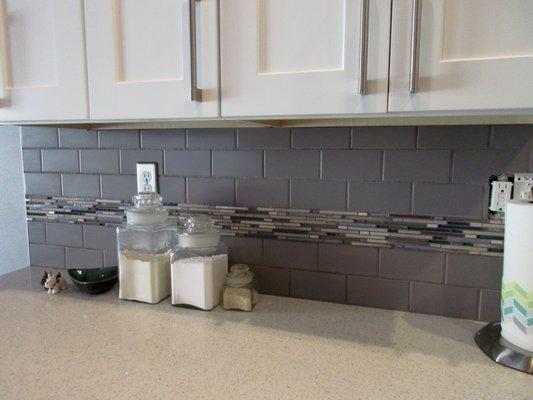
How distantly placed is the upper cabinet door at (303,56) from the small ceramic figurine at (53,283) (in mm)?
790

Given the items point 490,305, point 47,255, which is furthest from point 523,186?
point 47,255

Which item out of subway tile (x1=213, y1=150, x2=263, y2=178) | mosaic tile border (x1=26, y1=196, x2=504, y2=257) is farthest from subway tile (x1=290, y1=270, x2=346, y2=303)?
subway tile (x1=213, y1=150, x2=263, y2=178)

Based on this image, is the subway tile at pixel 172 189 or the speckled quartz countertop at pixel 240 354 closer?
the speckled quartz countertop at pixel 240 354

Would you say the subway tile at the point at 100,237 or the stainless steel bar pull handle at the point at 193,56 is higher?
the stainless steel bar pull handle at the point at 193,56

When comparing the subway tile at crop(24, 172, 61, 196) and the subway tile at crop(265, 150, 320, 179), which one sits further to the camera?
the subway tile at crop(24, 172, 61, 196)

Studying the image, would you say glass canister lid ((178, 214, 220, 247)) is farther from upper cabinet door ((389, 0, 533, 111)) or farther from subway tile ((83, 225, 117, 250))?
upper cabinet door ((389, 0, 533, 111))

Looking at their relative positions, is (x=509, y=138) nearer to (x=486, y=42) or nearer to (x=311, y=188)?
(x=486, y=42)

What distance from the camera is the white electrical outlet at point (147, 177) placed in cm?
130

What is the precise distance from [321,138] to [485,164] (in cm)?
41

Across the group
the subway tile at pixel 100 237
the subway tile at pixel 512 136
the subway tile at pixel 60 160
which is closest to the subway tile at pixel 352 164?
the subway tile at pixel 512 136

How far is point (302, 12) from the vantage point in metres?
0.78

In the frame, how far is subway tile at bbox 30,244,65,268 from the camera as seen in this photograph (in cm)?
147

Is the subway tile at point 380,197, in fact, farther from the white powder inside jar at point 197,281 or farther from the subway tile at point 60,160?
the subway tile at point 60,160

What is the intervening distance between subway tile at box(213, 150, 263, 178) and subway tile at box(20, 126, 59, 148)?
62 cm
